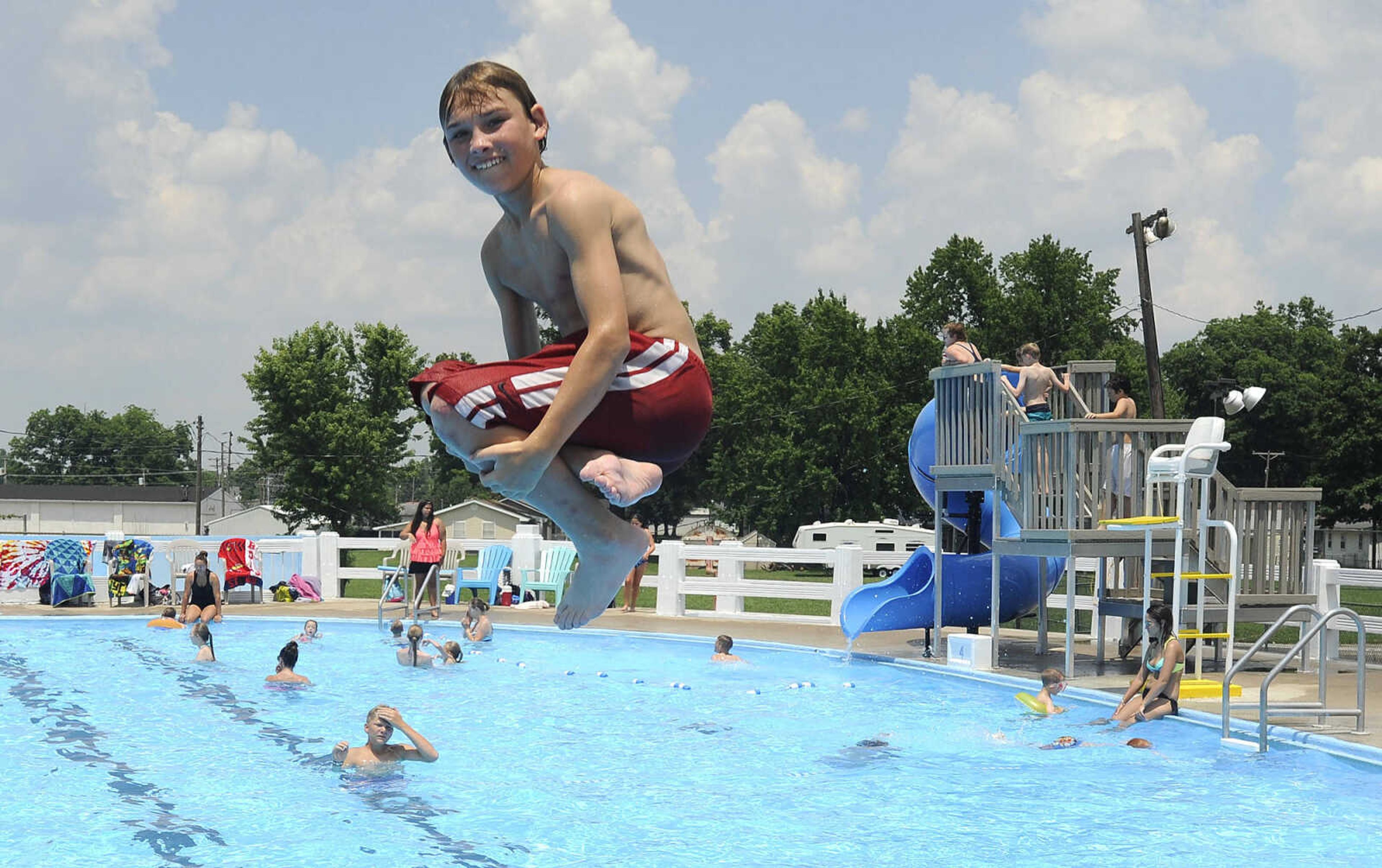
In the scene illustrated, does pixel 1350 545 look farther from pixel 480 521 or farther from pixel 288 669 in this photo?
pixel 288 669

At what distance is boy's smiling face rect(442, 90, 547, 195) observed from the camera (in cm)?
275

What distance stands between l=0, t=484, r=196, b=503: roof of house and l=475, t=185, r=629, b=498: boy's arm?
92.8 m

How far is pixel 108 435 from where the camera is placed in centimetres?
12388

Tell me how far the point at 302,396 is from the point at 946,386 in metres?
38.5

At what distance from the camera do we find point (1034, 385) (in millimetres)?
13773

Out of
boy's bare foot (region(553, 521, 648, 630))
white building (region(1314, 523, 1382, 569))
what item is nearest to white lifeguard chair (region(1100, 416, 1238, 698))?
boy's bare foot (region(553, 521, 648, 630))

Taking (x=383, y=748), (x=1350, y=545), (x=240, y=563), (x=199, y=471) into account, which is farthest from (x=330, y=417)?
(x=1350, y=545)

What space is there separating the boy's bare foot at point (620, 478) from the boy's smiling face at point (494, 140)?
65 cm

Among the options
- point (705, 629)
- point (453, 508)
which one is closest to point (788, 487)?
point (453, 508)

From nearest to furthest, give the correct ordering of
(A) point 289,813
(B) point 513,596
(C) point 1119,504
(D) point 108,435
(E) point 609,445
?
(E) point 609,445
(A) point 289,813
(C) point 1119,504
(B) point 513,596
(D) point 108,435

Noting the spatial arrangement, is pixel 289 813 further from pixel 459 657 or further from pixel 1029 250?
pixel 1029 250

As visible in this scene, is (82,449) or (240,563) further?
(82,449)

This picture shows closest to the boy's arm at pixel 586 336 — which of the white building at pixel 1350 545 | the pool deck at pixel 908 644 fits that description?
the pool deck at pixel 908 644

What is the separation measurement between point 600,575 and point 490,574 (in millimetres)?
19126
